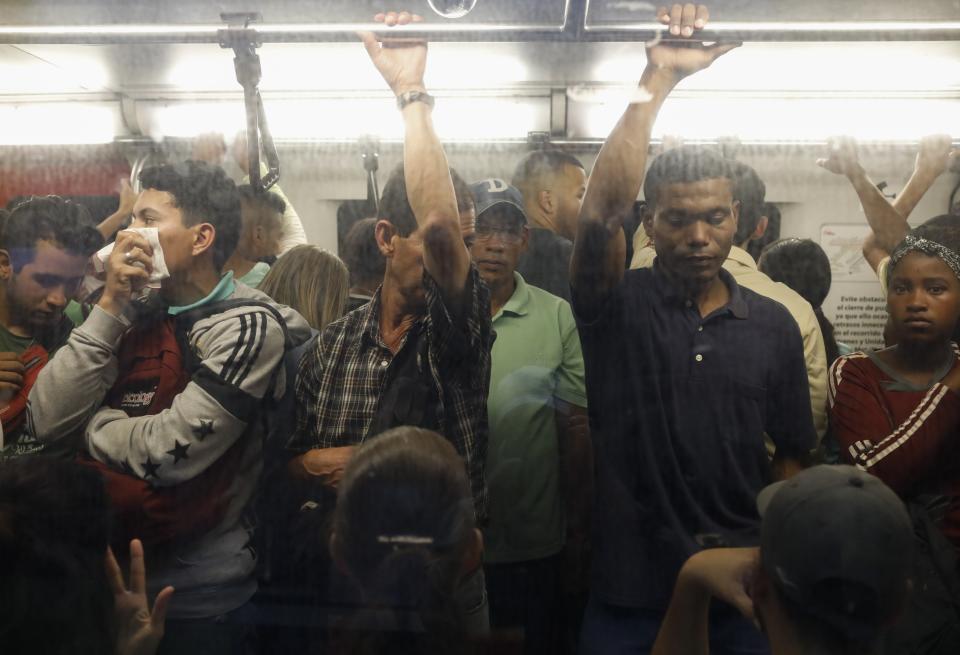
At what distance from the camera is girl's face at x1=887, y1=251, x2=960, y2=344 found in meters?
0.88

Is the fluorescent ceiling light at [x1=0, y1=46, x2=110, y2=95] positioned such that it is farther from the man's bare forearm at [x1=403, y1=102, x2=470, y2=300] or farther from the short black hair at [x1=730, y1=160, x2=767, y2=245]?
the short black hair at [x1=730, y1=160, x2=767, y2=245]

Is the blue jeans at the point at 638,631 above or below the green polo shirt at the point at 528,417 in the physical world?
below

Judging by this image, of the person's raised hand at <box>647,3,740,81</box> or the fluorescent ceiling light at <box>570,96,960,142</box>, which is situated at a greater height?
the person's raised hand at <box>647,3,740,81</box>

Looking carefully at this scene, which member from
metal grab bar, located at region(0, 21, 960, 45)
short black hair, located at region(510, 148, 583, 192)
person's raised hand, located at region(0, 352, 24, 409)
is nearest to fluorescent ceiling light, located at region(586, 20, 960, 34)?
metal grab bar, located at region(0, 21, 960, 45)

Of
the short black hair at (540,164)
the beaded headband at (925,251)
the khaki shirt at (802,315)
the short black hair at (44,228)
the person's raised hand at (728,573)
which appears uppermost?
the short black hair at (540,164)

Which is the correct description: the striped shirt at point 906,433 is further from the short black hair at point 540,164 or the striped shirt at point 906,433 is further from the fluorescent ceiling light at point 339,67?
the fluorescent ceiling light at point 339,67

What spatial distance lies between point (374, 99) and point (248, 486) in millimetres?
602

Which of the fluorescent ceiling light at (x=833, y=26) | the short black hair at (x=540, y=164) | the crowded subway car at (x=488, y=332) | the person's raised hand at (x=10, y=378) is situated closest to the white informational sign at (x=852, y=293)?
the crowded subway car at (x=488, y=332)

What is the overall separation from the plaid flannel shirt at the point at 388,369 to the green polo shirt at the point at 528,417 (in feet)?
0.07

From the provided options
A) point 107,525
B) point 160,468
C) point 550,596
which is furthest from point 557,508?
point 107,525

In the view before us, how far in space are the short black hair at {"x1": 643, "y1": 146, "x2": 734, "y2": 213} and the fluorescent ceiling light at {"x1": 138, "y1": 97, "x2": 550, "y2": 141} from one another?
0.17 meters

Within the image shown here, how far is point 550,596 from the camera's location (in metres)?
1.02

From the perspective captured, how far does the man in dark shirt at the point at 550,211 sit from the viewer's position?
3.16 ft

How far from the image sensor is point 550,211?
0.97m
